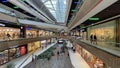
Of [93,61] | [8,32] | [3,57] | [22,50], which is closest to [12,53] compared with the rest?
[8,32]

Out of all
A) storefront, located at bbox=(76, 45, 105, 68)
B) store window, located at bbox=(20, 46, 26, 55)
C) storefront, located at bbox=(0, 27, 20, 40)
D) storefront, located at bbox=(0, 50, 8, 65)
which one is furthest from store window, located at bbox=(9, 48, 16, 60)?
storefront, located at bbox=(76, 45, 105, 68)

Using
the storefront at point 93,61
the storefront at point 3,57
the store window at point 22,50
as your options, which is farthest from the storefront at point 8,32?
the storefront at point 93,61

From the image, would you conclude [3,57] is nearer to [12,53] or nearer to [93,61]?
[12,53]

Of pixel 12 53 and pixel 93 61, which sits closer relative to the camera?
pixel 93 61

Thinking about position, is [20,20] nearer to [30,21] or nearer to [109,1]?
[30,21]

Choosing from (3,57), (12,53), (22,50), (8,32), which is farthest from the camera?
(22,50)

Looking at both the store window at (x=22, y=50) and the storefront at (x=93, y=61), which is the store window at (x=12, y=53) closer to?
the store window at (x=22, y=50)

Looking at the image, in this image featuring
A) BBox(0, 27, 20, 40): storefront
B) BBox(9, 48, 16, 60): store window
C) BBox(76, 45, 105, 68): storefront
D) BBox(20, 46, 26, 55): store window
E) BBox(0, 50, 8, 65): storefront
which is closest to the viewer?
BBox(76, 45, 105, 68): storefront

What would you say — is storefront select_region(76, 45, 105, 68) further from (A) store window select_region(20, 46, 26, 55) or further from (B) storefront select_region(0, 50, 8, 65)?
(A) store window select_region(20, 46, 26, 55)

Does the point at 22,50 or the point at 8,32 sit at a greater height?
the point at 8,32

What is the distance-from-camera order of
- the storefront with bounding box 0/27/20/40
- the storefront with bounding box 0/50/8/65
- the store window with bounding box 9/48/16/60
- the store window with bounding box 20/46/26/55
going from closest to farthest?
1. the storefront with bounding box 0/50/8/65
2. the storefront with bounding box 0/27/20/40
3. the store window with bounding box 9/48/16/60
4. the store window with bounding box 20/46/26/55

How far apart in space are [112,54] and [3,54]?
52.0 feet

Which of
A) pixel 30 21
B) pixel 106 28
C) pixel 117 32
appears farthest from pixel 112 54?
pixel 30 21

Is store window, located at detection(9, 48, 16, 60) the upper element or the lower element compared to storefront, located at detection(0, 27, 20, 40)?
lower
